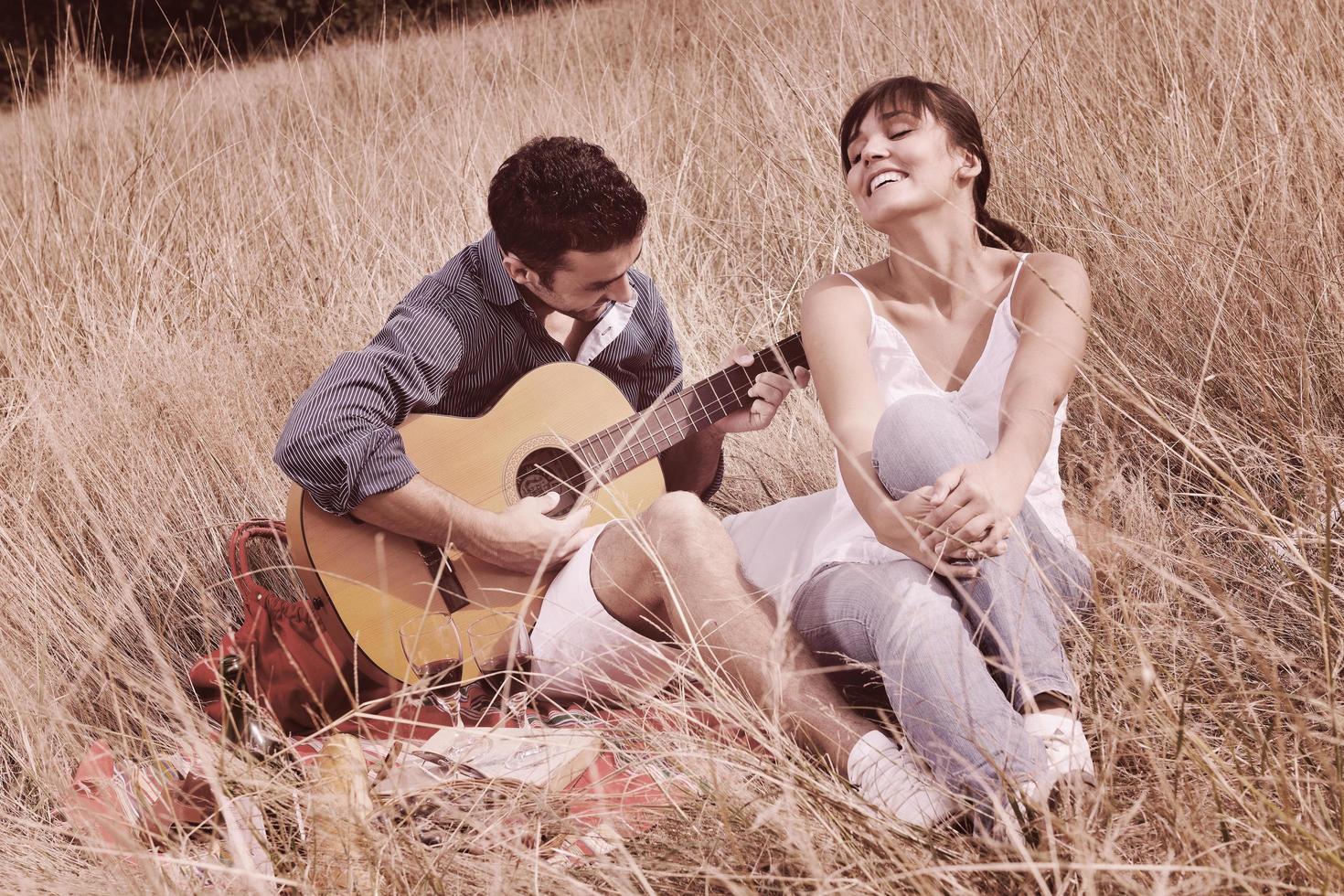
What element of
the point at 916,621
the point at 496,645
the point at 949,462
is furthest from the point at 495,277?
the point at 916,621

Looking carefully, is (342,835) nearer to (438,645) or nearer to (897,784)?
(897,784)

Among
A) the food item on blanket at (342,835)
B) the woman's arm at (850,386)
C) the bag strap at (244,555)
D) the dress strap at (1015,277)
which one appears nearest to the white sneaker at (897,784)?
the woman's arm at (850,386)

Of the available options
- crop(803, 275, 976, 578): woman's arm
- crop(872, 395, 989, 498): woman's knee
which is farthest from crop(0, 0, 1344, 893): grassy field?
crop(803, 275, 976, 578): woman's arm

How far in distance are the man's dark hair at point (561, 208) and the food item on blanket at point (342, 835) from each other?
4.44ft

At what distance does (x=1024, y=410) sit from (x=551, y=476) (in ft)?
3.80

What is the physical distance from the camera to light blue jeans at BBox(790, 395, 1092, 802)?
1.48m

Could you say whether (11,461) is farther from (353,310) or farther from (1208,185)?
(1208,185)

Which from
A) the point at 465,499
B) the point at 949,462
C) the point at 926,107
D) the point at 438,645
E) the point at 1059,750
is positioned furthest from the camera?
the point at 465,499

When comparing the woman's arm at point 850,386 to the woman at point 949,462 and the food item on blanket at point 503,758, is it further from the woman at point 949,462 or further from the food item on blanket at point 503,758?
the food item on blanket at point 503,758

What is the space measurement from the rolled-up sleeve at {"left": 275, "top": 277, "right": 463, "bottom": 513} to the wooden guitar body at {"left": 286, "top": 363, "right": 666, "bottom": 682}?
0.26 feet

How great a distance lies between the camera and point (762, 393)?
2.42m

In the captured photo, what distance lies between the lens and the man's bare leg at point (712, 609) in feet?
5.73

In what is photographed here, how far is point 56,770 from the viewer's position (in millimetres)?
1950

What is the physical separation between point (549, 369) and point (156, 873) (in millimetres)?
1545
